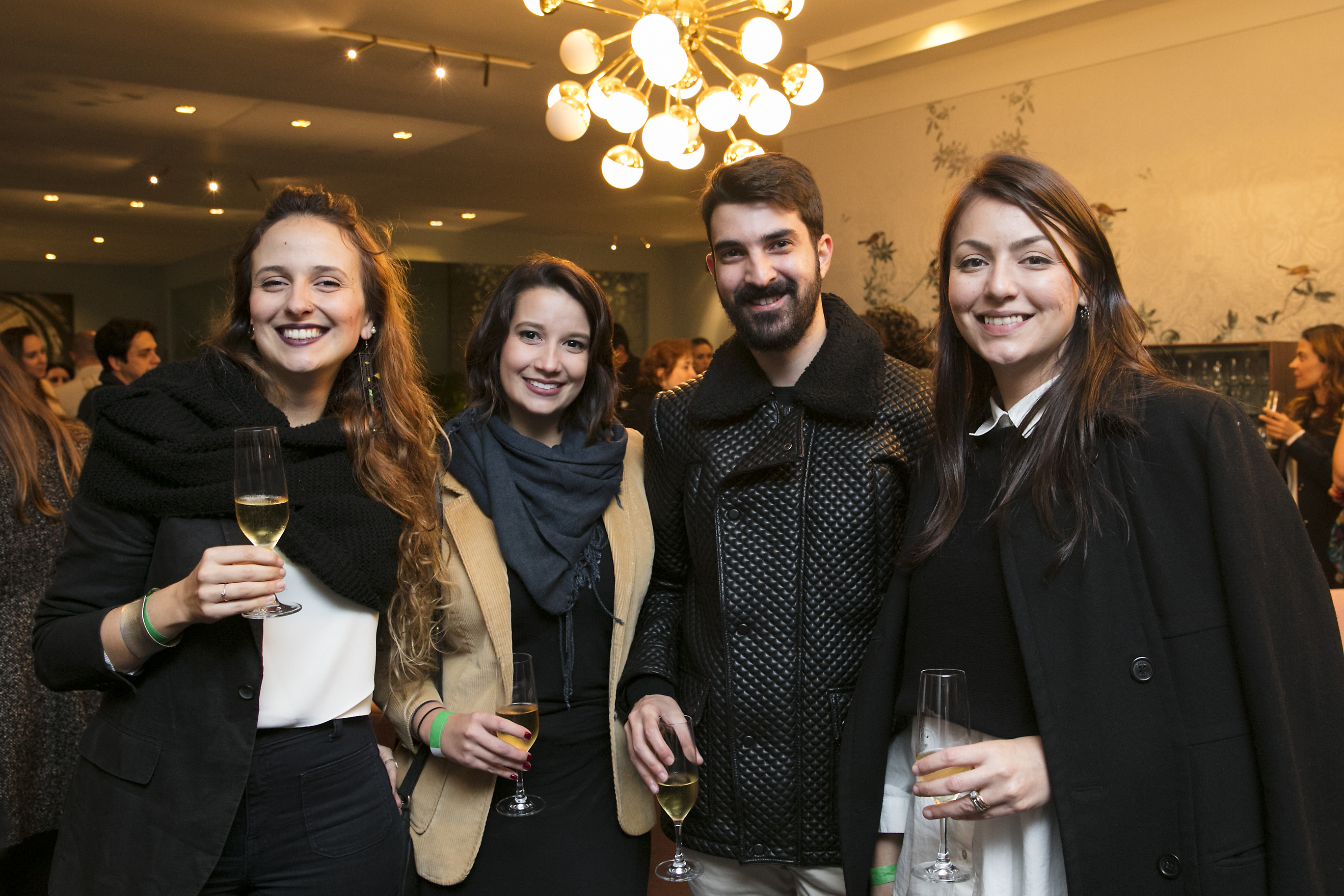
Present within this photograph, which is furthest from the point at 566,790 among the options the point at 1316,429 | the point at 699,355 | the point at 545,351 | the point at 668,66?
the point at 699,355

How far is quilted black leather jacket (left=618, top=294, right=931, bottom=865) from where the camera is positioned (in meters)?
1.77

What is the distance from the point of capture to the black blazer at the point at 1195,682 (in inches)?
50.6

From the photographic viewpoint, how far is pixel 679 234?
14250 millimetres

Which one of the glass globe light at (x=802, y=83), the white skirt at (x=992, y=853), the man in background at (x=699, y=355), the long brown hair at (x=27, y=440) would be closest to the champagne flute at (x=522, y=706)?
the white skirt at (x=992, y=853)

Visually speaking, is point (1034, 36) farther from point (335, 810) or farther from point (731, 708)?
point (335, 810)

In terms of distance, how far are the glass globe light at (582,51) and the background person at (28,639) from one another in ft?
6.52

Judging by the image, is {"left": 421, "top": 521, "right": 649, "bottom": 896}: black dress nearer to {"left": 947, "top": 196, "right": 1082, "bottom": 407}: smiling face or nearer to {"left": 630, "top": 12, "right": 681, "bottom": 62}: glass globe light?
{"left": 947, "top": 196, "right": 1082, "bottom": 407}: smiling face

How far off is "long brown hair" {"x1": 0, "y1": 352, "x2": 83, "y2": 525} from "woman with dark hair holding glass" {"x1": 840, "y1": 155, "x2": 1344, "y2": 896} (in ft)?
7.50

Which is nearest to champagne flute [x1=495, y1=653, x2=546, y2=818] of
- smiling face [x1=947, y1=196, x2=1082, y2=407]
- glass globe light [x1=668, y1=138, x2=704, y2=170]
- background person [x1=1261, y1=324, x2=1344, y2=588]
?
smiling face [x1=947, y1=196, x2=1082, y2=407]

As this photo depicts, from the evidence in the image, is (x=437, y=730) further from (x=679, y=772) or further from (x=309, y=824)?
(x=679, y=772)

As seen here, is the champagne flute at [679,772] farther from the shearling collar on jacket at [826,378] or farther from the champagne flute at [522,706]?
the shearling collar on jacket at [826,378]

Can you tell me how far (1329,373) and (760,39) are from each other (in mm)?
2719

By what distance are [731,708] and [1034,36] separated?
4.63m

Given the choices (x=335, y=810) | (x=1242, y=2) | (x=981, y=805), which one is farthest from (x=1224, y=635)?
(x=1242, y=2)
